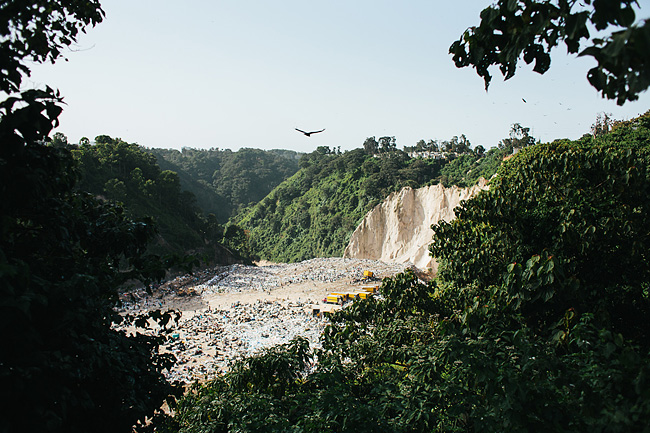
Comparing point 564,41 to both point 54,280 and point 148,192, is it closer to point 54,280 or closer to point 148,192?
point 54,280

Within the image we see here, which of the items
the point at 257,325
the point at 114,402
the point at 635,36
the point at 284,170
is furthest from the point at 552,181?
the point at 284,170

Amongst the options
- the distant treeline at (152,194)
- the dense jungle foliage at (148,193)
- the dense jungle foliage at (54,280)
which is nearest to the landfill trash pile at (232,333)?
the distant treeline at (152,194)

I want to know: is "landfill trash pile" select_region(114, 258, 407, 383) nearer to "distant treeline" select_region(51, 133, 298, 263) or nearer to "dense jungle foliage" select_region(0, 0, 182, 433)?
"distant treeline" select_region(51, 133, 298, 263)

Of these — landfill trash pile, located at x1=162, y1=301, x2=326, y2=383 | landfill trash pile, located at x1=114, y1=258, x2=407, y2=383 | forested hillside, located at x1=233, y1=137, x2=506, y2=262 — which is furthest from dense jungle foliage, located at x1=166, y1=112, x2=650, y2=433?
forested hillside, located at x1=233, y1=137, x2=506, y2=262

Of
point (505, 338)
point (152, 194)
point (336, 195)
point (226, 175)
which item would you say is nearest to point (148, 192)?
point (152, 194)

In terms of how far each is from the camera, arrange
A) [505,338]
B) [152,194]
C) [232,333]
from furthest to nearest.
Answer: [152,194] < [232,333] < [505,338]
